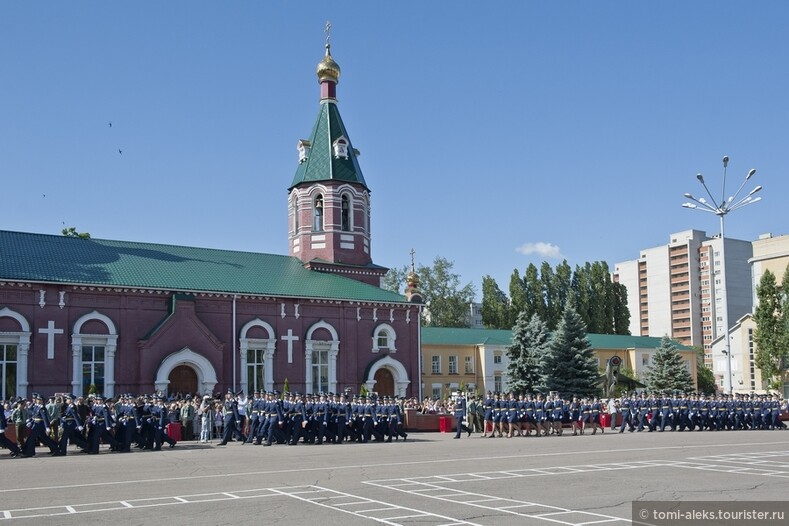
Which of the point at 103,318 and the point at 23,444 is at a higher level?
the point at 103,318

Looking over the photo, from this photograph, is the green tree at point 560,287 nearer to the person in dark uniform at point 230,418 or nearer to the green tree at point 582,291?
the green tree at point 582,291

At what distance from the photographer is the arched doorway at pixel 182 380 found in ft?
120

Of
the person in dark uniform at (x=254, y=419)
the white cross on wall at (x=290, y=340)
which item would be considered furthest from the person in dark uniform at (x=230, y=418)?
the white cross on wall at (x=290, y=340)

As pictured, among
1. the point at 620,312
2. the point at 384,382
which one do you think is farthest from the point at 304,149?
the point at 620,312

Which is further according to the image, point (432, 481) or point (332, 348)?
point (332, 348)

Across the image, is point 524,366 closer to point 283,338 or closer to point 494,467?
point 283,338

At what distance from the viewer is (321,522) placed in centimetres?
1081

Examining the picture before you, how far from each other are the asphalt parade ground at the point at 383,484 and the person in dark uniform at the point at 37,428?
0.42 meters

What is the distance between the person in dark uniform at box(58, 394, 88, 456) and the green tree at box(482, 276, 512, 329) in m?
50.6

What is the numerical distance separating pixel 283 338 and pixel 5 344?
12.3 meters

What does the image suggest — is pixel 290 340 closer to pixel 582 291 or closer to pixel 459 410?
pixel 459 410

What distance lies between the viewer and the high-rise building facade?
123250mm

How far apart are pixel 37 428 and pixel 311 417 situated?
856cm

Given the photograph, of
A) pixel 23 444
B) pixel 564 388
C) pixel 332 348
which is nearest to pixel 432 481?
pixel 23 444
